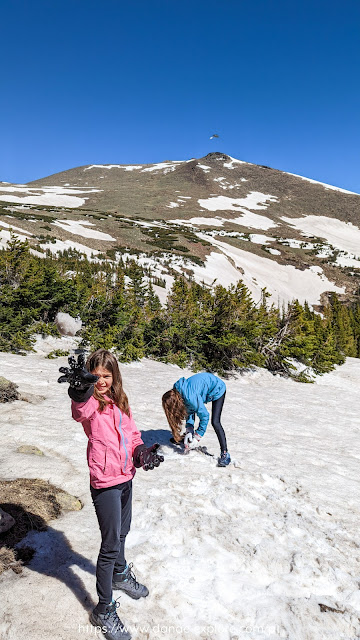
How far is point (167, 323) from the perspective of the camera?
1320 cm

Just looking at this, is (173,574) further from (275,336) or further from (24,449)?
(275,336)

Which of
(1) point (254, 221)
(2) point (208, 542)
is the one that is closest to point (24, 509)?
(2) point (208, 542)

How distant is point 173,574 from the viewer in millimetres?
3090

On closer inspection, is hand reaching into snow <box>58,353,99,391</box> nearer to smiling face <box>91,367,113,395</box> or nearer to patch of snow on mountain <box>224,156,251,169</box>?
smiling face <box>91,367,113,395</box>

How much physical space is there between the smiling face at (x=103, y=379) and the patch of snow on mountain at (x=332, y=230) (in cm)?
7008

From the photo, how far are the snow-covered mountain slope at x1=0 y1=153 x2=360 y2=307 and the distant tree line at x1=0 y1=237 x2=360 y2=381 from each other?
1036 centimetres

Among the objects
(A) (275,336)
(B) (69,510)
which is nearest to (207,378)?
(B) (69,510)

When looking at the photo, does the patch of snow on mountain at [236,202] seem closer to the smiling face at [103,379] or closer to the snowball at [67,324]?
the snowball at [67,324]

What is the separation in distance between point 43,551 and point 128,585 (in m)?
0.81

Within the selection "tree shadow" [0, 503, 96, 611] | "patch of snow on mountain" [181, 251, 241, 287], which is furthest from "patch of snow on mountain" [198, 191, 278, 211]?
"tree shadow" [0, 503, 96, 611]

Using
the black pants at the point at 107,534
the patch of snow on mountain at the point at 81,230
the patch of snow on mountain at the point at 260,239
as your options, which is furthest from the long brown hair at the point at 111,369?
the patch of snow on mountain at the point at 260,239

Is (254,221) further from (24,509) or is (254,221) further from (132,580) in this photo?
(132,580)

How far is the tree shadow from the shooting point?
2.85m

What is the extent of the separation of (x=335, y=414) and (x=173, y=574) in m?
7.30
